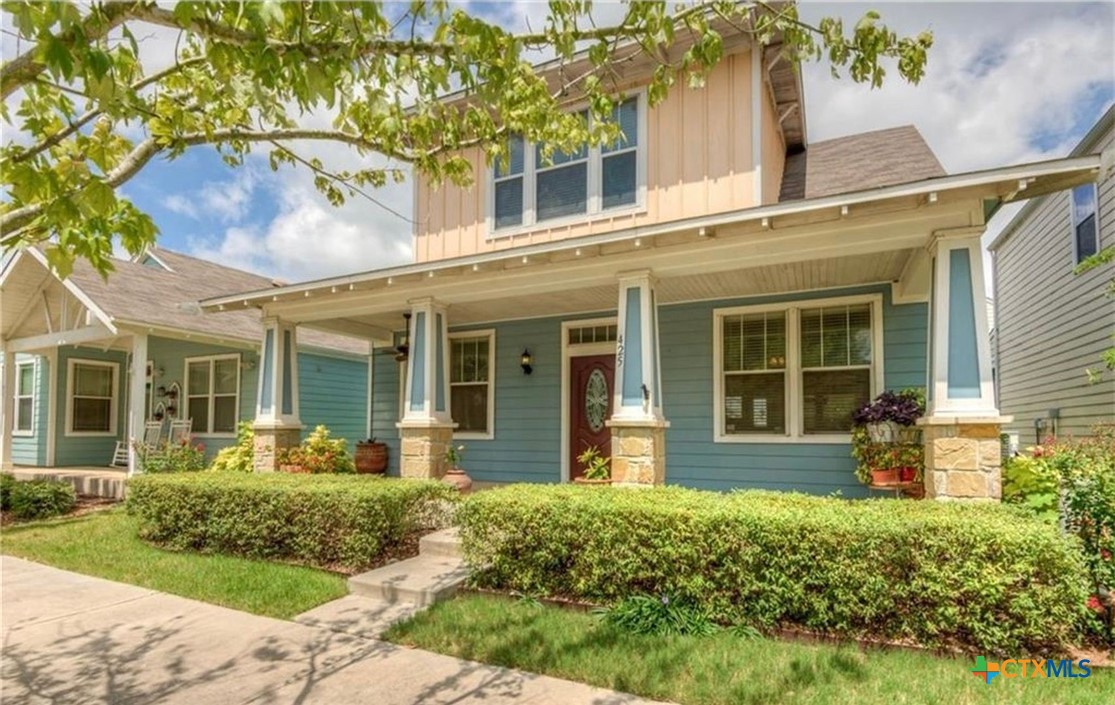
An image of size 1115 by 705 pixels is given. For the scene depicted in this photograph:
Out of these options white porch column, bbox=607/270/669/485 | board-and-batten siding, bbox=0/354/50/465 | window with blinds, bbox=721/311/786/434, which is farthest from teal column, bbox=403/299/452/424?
board-and-batten siding, bbox=0/354/50/465

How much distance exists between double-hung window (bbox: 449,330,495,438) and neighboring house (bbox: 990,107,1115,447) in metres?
7.44

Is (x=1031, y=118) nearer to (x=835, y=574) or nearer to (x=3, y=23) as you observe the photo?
(x=835, y=574)

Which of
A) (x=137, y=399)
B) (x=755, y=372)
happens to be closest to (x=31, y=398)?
(x=137, y=399)

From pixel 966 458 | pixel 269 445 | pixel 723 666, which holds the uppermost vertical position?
pixel 966 458

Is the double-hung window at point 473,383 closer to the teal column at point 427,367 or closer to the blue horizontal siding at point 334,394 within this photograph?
the teal column at point 427,367

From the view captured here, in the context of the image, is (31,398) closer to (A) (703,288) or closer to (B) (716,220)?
(A) (703,288)

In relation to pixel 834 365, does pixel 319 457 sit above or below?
below

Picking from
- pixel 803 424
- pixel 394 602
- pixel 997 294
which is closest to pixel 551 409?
pixel 803 424

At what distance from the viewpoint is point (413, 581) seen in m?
5.08

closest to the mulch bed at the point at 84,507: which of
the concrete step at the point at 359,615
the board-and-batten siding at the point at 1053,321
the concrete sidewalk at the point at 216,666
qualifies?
the concrete sidewalk at the point at 216,666

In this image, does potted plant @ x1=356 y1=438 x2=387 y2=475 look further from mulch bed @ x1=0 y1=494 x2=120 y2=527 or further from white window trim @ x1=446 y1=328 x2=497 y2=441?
mulch bed @ x1=0 y1=494 x2=120 y2=527

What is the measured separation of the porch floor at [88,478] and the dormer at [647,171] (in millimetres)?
6306

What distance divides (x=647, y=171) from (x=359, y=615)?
5670mm

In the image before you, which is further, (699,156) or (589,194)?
(589,194)
